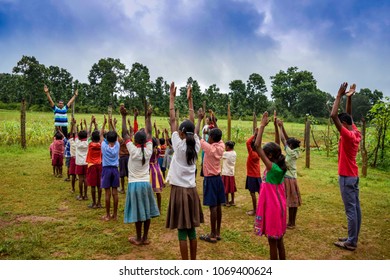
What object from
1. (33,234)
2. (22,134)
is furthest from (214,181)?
(22,134)

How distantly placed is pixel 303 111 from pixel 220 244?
50.6 m

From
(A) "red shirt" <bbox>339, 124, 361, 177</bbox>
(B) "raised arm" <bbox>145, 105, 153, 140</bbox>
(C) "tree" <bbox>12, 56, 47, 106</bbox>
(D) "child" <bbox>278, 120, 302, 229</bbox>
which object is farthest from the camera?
(C) "tree" <bbox>12, 56, 47, 106</bbox>

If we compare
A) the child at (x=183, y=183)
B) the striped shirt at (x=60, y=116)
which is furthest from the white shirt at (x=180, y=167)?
the striped shirt at (x=60, y=116)

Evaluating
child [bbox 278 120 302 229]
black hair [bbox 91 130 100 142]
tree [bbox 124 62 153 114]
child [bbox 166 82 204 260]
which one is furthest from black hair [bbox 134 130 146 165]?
tree [bbox 124 62 153 114]

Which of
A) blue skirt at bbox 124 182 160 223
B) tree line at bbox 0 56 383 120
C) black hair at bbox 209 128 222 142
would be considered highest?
tree line at bbox 0 56 383 120

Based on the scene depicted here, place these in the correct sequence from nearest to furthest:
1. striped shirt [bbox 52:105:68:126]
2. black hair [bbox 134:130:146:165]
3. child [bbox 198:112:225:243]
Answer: black hair [bbox 134:130:146:165] → child [bbox 198:112:225:243] → striped shirt [bbox 52:105:68:126]

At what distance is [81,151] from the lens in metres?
6.64

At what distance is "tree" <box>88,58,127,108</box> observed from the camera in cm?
A: 3872

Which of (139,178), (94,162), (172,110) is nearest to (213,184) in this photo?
(139,178)

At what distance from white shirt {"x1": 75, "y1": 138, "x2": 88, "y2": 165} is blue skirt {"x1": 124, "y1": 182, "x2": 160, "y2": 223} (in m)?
2.69

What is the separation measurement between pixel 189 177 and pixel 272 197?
1008mm

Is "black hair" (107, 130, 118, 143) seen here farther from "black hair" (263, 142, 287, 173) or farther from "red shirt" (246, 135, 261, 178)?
"black hair" (263, 142, 287, 173)

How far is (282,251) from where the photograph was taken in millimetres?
3609

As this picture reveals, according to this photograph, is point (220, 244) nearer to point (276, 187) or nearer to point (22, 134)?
point (276, 187)
